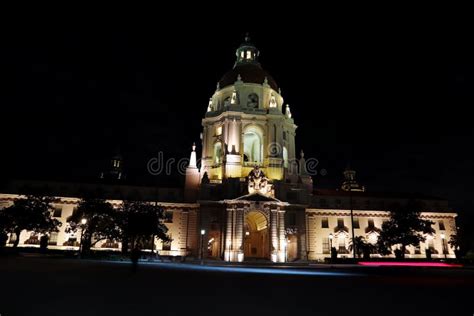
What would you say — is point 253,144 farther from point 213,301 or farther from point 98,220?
point 213,301

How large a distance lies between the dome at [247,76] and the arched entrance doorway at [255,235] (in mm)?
30599

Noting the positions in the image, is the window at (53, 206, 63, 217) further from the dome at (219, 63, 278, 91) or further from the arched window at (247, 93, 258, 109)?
the arched window at (247, 93, 258, 109)

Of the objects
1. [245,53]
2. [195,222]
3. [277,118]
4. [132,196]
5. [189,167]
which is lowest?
[195,222]

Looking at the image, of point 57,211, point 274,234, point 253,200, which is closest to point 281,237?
point 274,234

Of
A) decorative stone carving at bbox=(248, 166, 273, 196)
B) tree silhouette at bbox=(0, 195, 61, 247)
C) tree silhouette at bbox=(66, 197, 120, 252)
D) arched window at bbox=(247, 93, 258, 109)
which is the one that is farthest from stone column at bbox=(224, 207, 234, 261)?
tree silhouette at bbox=(0, 195, 61, 247)

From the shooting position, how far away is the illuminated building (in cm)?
6309

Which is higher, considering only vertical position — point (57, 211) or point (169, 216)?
point (57, 211)

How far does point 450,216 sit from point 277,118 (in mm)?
44148

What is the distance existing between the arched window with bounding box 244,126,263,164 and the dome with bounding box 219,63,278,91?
37.9 feet

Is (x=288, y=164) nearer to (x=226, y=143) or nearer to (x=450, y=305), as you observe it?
(x=226, y=143)

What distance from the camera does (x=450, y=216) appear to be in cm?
7656

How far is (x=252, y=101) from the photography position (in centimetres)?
7694

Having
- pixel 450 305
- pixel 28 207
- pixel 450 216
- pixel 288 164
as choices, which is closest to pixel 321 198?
pixel 288 164

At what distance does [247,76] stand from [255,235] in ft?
115
